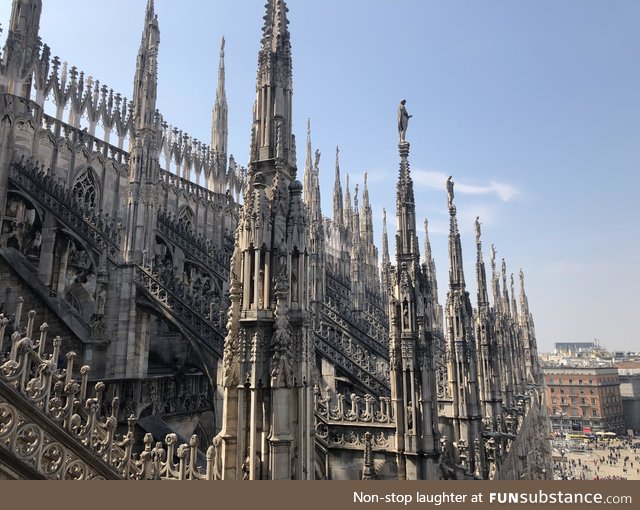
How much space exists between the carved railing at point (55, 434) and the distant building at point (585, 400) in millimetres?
89877

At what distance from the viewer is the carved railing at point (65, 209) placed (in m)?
16.5

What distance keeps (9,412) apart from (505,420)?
817 inches

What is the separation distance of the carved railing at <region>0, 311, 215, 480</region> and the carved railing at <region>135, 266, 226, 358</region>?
7.12m

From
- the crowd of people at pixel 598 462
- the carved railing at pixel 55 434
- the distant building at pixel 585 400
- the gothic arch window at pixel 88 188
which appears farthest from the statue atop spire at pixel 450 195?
the distant building at pixel 585 400

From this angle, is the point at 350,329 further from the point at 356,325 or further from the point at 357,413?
the point at 357,413

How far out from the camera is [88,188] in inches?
947

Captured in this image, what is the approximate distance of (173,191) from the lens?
100ft

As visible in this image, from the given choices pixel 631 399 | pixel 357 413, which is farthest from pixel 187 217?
pixel 631 399

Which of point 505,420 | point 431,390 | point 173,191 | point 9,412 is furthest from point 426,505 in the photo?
point 173,191

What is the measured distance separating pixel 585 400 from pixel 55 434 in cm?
9421

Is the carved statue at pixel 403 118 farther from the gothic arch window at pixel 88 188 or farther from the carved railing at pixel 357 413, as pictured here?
the gothic arch window at pixel 88 188

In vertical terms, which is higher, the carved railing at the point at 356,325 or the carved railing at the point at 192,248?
the carved railing at the point at 192,248

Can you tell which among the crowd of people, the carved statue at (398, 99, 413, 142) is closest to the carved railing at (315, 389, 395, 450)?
the carved statue at (398, 99, 413, 142)

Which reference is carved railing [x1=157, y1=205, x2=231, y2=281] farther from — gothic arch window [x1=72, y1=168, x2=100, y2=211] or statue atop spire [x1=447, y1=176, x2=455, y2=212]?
statue atop spire [x1=447, y1=176, x2=455, y2=212]
